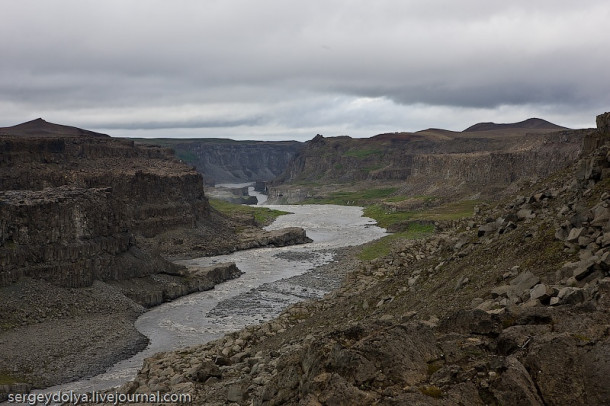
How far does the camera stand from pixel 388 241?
96000 millimetres

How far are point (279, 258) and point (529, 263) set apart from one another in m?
70.2

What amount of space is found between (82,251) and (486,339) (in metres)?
54.2

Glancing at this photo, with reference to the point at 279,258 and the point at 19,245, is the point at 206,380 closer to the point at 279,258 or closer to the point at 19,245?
the point at 19,245

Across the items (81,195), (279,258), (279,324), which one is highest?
(81,195)

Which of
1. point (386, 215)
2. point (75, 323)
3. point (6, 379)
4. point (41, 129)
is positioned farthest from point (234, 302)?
point (41, 129)

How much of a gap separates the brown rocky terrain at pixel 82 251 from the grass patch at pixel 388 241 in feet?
55.7

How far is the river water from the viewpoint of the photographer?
44250mm

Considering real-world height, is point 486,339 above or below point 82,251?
above

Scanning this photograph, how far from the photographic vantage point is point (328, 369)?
14828mm

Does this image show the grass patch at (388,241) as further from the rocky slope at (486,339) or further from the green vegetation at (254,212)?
the rocky slope at (486,339)

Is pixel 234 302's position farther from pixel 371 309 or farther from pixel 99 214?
pixel 371 309

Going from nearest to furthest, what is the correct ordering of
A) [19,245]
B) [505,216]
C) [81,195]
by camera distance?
1. [505,216]
2. [19,245]
3. [81,195]

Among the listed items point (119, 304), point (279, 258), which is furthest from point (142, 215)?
point (119, 304)

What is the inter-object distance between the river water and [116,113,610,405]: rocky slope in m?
12.9
